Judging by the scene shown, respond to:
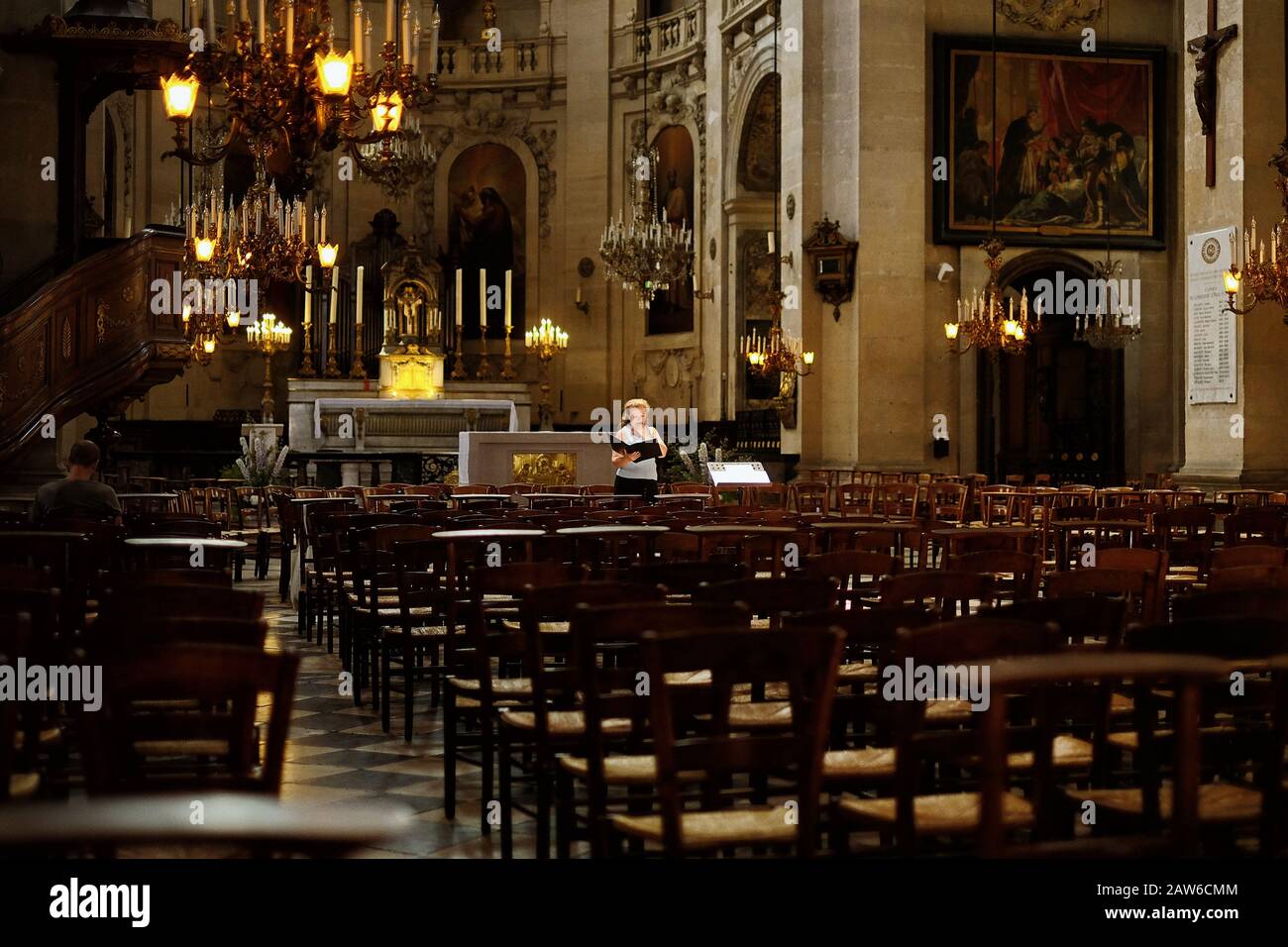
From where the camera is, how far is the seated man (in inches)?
370

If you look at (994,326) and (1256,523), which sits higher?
(994,326)

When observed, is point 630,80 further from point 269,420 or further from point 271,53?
point 271,53

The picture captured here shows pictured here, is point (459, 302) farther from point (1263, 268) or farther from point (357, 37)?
point (357, 37)

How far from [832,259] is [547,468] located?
610cm

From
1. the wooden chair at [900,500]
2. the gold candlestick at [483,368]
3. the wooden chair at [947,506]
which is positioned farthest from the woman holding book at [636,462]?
the gold candlestick at [483,368]

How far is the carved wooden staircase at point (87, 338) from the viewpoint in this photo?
12.5 meters

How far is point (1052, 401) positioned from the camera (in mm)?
25203

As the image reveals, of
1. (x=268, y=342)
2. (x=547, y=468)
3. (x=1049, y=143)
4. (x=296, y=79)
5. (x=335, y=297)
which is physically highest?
(x=1049, y=143)

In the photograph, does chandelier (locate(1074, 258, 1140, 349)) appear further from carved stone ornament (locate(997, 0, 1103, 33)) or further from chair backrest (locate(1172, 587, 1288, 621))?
chair backrest (locate(1172, 587, 1288, 621))

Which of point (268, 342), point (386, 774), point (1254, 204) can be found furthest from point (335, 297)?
point (386, 774)

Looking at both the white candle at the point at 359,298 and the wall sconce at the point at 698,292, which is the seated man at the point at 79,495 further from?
the white candle at the point at 359,298

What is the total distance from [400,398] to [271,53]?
55.4 ft

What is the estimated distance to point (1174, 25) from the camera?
23.6 meters

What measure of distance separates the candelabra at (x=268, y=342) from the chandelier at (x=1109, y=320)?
1433cm
